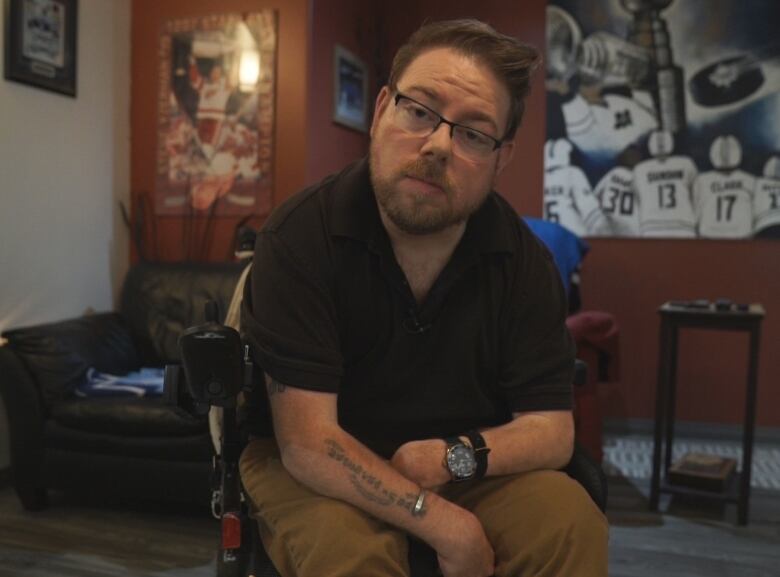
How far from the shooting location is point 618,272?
13.0ft

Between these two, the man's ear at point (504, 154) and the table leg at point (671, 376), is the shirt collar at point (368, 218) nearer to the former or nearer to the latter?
the man's ear at point (504, 154)

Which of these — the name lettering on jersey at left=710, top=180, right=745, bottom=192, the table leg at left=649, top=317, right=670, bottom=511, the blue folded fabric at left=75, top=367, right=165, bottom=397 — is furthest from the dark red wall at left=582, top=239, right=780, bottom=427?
the blue folded fabric at left=75, top=367, right=165, bottom=397

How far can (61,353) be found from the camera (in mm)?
2588

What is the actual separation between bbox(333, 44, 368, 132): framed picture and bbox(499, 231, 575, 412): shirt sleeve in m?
2.47

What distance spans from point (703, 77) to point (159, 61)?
2731 millimetres

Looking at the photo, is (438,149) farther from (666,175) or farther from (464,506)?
(666,175)

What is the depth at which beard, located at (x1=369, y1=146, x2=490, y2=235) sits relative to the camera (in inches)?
48.8

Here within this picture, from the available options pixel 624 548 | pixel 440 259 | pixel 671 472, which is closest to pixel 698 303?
pixel 671 472

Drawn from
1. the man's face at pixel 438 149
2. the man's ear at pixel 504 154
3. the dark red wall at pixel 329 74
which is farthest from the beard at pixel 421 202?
the dark red wall at pixel 329 74

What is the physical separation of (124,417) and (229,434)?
1431 mm

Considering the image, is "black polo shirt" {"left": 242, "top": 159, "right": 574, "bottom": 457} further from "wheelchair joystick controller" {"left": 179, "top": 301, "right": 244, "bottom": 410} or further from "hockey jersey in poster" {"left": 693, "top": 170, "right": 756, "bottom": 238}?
"hockey jersey in poster" {"left": 693, "top": 170, "right": 756, "bottom": 238}

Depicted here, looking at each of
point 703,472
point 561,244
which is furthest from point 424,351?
point 561,244

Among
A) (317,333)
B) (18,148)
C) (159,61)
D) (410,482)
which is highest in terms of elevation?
(159,61)

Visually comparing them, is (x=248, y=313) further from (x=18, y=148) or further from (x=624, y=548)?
(x=18, y=148)
